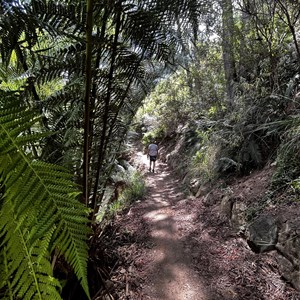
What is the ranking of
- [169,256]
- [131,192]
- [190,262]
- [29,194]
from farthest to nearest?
[131,192]
[169,256]
[190,262]
[29,194]

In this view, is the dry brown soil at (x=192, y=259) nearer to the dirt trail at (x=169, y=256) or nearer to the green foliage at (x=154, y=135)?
the dirt trail at (x=169, y=256)

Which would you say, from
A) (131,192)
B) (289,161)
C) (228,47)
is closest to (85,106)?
(289,161)

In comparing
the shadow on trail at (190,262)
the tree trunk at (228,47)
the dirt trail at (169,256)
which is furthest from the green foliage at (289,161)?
the tree trunk at (228,47)

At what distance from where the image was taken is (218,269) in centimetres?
307

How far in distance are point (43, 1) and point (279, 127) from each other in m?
4.07

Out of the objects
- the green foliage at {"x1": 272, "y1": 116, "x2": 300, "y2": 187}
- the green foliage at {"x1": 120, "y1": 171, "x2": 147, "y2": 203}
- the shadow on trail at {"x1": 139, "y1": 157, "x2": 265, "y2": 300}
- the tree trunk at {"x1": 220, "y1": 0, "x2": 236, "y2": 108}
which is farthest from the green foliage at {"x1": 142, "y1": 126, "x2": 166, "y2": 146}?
the green foliage at {"x1": 272, "y1": 116, "x2": 300, "y2": 187}

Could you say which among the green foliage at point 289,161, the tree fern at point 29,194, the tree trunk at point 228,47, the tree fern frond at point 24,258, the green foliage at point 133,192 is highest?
the tree trunk at point 228,47

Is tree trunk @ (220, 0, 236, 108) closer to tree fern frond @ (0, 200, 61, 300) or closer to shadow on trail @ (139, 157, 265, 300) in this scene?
shadow on trail @ (139, 157, 265, 300)

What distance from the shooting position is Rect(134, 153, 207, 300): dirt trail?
280cm

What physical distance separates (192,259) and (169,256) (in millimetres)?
321

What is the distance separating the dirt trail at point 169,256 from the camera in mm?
2799

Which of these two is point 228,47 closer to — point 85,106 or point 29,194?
point 85,106

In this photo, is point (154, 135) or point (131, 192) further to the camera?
point (154, 135)

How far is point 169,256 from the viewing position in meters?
3.47
